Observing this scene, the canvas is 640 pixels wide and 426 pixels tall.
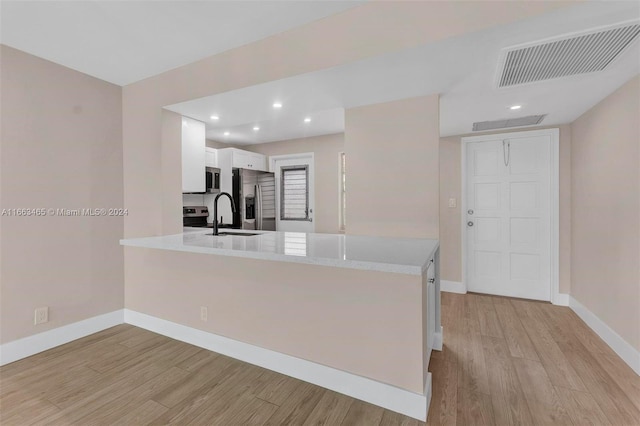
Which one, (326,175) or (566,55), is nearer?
(566,55)

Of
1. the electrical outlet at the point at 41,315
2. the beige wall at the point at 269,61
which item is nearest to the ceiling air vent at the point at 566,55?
the beige wall at the point at 269,61

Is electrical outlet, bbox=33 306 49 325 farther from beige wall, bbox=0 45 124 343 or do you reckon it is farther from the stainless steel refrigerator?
the stainless steel refrigerator

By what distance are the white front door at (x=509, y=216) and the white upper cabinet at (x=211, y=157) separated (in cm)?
378

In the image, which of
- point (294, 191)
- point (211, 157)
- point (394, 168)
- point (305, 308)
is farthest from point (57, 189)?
point (294, 191)

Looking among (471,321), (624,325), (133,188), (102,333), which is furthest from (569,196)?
(102,333)

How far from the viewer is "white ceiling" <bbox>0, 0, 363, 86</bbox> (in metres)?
1.82

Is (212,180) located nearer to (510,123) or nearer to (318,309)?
(318,309)

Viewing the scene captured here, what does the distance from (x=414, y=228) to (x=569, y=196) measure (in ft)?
8.05

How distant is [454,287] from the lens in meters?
4.07

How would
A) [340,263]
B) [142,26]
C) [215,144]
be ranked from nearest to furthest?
[340,263]
[142,26]
[215,144]

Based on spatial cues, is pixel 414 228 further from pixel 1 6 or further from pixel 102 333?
pixel 1 6

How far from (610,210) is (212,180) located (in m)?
4.47

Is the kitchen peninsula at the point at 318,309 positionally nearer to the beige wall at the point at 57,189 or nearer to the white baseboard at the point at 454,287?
the beige wall at the point at 57,189

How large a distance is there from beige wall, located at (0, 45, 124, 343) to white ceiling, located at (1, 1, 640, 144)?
0.29m
